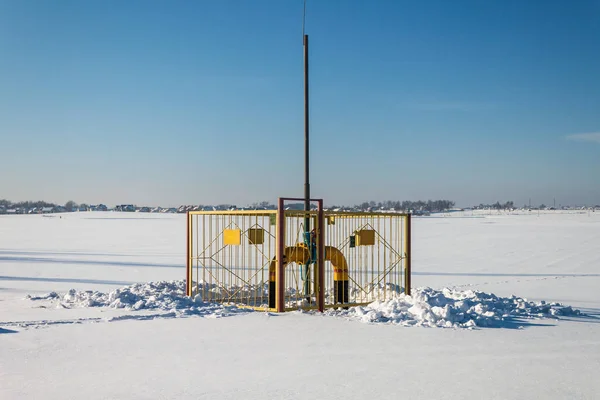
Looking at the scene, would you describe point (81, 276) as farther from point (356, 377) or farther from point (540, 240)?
point (540, 240)

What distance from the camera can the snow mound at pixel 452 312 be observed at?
10.0 meters

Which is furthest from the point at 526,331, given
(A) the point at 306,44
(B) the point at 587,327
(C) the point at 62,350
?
(A) the point at 306,44

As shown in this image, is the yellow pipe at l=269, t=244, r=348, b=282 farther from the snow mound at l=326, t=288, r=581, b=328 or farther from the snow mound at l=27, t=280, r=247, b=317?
the snow mound at l=27, t=280, r=247, b=317

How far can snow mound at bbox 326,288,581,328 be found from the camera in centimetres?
1002

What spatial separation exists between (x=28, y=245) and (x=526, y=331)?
2663cm

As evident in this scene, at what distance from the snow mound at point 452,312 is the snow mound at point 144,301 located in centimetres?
232

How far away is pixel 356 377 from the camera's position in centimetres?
679

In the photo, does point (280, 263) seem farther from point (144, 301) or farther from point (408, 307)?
point (144, 301)

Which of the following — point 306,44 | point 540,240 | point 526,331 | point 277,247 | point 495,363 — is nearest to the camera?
point 495,363

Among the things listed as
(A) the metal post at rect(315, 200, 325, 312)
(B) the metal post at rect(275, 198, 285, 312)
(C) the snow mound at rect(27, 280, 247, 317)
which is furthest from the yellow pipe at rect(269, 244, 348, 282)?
(C) the snow mound at rect(27, 280, 247, 317)

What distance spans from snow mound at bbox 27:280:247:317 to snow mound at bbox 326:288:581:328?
7.60 ft

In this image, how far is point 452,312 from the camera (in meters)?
10.3

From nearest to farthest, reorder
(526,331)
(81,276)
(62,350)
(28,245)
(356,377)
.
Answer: (356,377), (62,350), (526,331), (81,276), (28,245)

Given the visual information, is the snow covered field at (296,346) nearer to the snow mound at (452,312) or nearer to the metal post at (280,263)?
the snow mound at (452,312)
